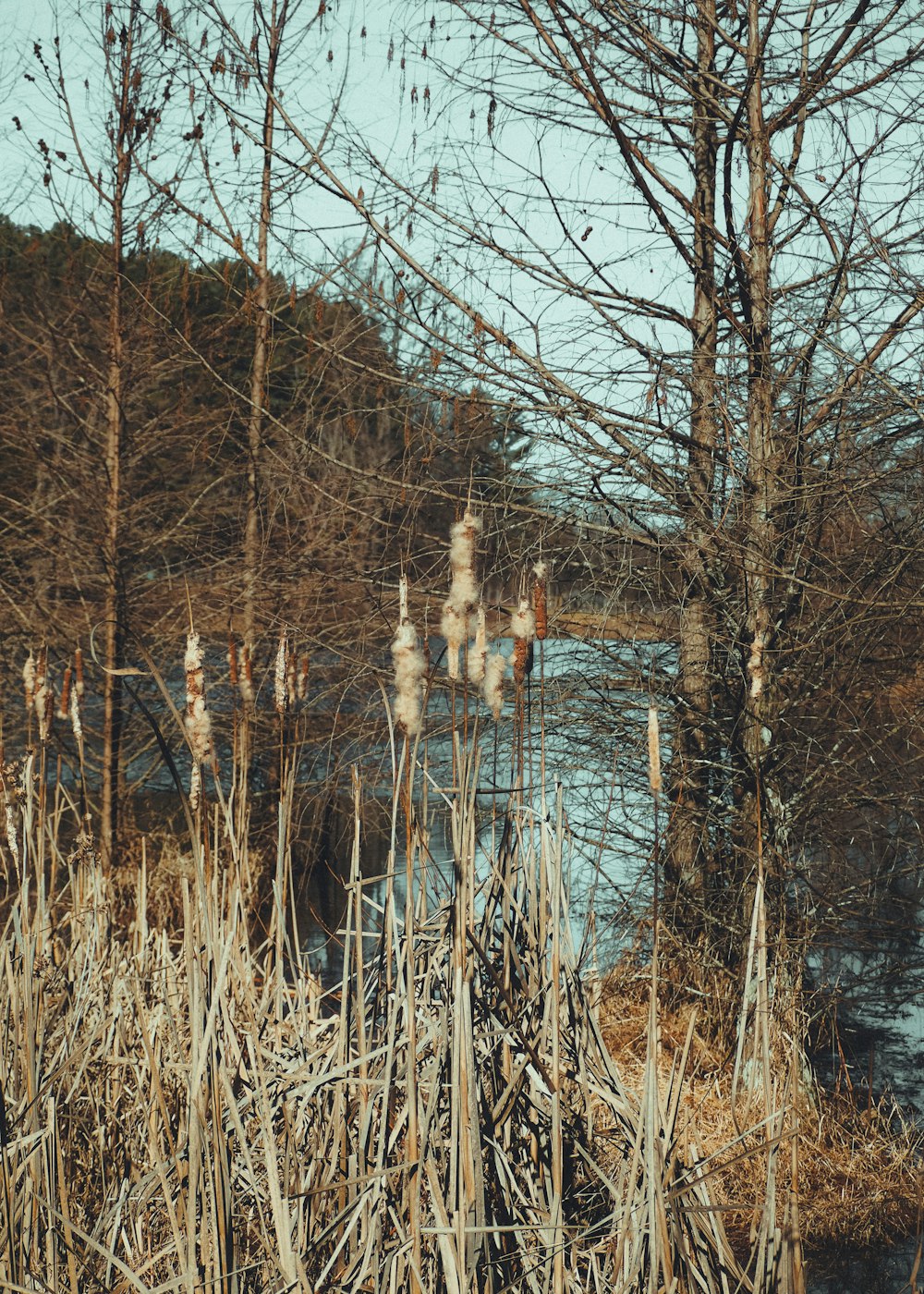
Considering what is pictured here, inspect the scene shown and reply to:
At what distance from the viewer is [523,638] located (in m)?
1.90

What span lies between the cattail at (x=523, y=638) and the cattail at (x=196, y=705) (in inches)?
18.6

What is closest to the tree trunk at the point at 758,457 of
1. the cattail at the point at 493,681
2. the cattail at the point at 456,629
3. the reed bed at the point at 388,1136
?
the reed bed at the point at 388,1136

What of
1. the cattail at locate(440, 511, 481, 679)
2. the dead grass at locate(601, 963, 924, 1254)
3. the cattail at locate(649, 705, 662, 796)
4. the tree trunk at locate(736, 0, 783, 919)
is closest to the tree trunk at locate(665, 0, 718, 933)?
the tree trunk at locate(736, 0, 783, 919)

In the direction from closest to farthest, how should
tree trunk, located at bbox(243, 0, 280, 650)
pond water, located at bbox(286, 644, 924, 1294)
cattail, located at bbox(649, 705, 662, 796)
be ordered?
cattail, located at bbox(649, 705, 662, 796), pond water, located at bbox(286, 644, 924, 1294), tree trunk, located at bbox(243, 0, 280, 650)

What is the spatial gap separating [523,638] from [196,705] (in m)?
0.51

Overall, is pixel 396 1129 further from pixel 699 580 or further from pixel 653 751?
pixel 699 580

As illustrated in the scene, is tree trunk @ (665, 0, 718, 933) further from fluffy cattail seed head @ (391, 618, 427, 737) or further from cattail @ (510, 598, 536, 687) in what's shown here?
fluffy cattail seed head @ (391, 618, 427, 737)

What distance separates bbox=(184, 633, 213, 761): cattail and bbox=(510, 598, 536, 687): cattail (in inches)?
18.6

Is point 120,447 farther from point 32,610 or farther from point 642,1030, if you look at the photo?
point 642,1030

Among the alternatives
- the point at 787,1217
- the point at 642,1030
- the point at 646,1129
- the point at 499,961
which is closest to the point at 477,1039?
the point at 499,961

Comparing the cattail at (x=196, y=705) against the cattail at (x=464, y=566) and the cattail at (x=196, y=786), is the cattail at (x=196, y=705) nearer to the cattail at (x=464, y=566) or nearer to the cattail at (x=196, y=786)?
the cattail at (x=196, y=786)

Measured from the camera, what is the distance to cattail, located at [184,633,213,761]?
1.83 m

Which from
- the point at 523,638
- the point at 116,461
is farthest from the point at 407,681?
the point at 116,461

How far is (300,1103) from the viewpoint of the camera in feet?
7.47
